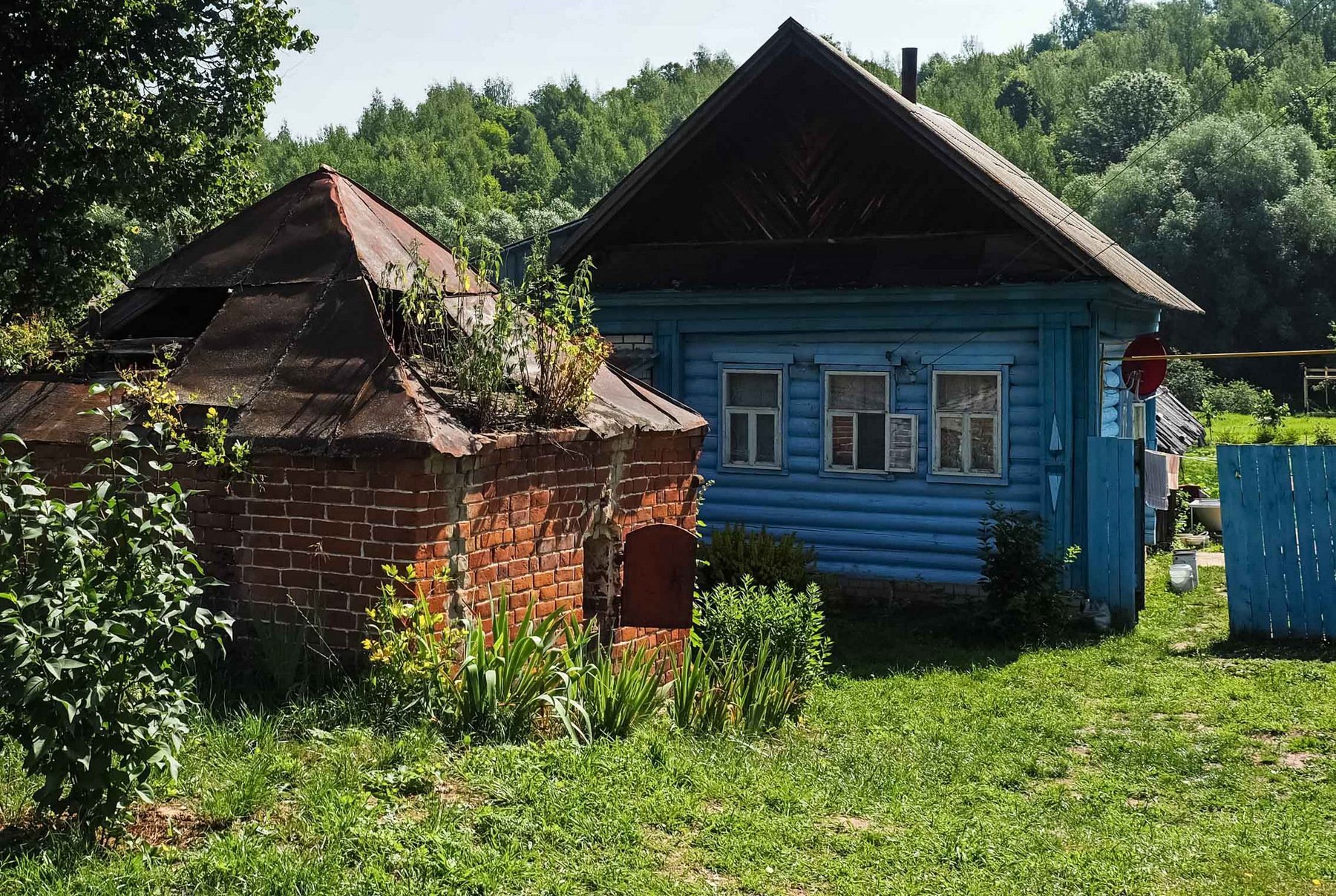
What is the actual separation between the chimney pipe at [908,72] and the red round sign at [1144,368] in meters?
5.01

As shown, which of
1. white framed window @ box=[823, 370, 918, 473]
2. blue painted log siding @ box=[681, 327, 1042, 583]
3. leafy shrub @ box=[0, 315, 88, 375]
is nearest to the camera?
leafy shrub @ box=[0, 315, 88, 375]

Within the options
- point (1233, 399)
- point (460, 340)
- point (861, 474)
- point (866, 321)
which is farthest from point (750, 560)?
point (1233, 399)

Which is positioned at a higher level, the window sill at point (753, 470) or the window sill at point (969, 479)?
the window sill at point (753, 470)

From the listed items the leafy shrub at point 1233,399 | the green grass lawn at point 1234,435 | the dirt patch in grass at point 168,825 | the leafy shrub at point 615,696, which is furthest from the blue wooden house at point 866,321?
Result: the leafy shrub at point 1233,399

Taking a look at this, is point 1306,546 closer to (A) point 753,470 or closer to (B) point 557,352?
(A) point 753,470

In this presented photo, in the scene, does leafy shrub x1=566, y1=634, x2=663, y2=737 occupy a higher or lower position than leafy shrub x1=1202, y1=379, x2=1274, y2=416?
lower

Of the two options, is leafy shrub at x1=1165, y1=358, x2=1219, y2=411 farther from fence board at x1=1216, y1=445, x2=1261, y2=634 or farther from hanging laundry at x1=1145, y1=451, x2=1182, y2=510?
fence board at x1=1216, y1=445, x2=1261, y2=634

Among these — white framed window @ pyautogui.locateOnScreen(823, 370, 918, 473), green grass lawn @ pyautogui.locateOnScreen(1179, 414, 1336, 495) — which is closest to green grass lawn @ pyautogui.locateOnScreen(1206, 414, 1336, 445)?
green grass lawn @ pyautogui.locateOnScreen(1179, 414, 1336, 495)

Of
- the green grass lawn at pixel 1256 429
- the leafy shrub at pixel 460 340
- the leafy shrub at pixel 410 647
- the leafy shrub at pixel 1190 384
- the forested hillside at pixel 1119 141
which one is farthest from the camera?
the forested hillside at pixel 1119 141

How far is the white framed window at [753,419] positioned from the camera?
45.4 feet

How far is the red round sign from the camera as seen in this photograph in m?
13.2

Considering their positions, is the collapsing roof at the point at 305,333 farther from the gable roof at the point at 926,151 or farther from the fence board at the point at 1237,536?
the fence board at the point at 1237,536

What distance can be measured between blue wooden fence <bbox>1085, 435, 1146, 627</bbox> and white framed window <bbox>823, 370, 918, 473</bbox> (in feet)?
6.19

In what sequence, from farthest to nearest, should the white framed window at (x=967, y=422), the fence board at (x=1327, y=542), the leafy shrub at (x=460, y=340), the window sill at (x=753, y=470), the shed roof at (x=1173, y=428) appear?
the shed roof at (x=1173, y=428), the window sill at (x=753, y=470), the white framed window at (x=967, y=422), the fence board at (x=1327, y=542), the leafy shrub at (x=460, y=340)
